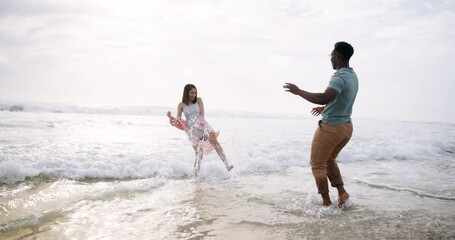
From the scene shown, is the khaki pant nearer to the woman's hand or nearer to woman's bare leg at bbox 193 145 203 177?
the woman's hand

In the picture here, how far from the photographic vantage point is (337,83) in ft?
13.5

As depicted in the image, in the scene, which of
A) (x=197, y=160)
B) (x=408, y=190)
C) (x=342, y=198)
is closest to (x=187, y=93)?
(x=197, y=160)

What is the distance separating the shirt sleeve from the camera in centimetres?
409

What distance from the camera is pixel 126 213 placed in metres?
4.25

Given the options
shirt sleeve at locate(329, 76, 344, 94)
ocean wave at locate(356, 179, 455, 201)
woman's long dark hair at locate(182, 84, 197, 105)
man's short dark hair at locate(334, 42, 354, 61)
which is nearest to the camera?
A: shirt sleeve at locate(329, 76, 344, 94)

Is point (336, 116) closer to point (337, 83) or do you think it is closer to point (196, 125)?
point (337, 83)

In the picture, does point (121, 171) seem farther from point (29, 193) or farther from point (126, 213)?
point (126, 213)

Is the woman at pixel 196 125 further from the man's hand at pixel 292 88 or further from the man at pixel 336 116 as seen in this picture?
the man's hand at pixel 292 88

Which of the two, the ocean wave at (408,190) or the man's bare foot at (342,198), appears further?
the ocean wave at (408,190)

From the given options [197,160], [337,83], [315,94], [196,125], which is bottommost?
[197,160]

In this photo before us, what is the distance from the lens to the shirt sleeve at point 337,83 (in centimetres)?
409

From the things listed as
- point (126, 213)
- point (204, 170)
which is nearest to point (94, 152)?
point (204, 170)

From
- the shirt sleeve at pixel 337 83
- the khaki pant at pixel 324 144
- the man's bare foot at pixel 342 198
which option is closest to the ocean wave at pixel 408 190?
the man's bare foot at pixel 342 198

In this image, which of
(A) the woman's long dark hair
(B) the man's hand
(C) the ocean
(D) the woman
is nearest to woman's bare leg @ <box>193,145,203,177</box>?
(D) the woman
